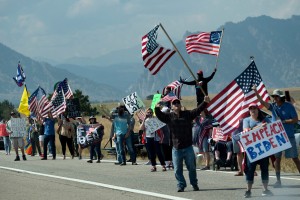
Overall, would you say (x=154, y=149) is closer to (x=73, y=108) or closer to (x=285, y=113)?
(x=285, y=113)

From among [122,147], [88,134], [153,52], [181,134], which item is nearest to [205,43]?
[153,52]

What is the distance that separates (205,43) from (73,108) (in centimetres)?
822

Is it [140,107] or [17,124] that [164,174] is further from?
[17,124]

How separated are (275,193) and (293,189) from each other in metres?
0.63

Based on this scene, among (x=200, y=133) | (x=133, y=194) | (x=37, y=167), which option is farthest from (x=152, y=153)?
(x=133, y=194)

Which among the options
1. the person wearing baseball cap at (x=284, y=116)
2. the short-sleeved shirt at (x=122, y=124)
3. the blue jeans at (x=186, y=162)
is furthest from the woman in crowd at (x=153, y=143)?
the person wearing baseball cap at (x=284, y=116)

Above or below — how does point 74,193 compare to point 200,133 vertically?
below

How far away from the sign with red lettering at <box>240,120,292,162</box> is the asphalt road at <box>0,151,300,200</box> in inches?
29.6

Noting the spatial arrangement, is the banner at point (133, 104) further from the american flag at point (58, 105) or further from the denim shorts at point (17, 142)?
the denim shorts at point (17, 142)

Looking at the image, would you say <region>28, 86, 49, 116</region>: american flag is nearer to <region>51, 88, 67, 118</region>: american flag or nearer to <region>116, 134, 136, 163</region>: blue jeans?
<region>51, 88, 67, 118</region>: american flag

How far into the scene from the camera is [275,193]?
12125 millimetres

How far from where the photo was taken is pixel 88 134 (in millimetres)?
23016

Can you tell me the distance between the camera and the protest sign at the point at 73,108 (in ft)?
86.0

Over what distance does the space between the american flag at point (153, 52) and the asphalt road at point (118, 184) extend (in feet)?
8.94
